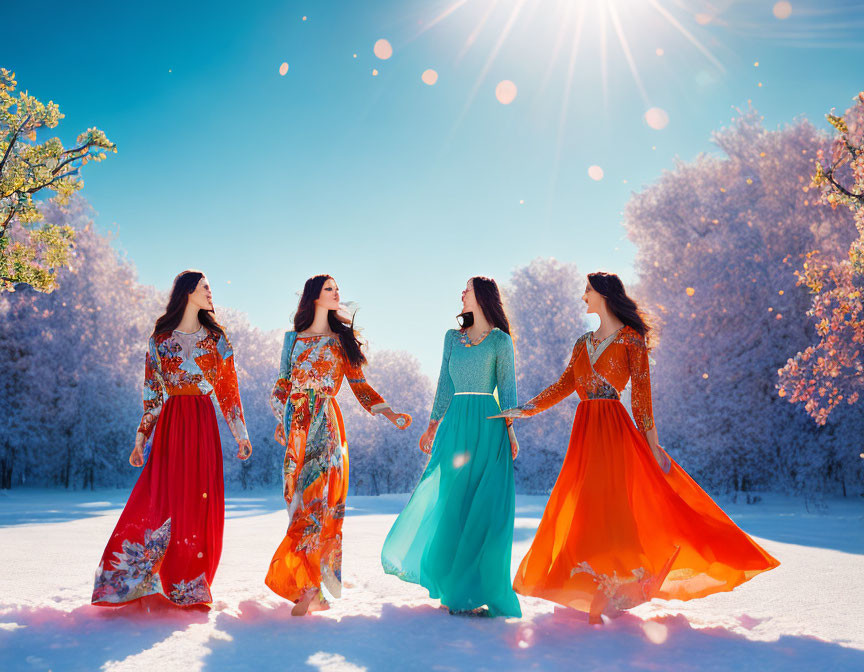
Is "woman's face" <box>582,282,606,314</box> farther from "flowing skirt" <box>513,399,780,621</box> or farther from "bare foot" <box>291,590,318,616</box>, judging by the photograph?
"bare foot" <box>291,590,318,616</box>

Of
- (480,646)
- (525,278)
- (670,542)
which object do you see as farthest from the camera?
(525,278)

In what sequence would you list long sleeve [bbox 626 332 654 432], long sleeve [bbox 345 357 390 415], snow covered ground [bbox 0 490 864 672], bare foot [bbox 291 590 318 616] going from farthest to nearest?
long sleeve [bbox 345 357 390 415], long sleeve [bbox 626 332 654 432], bare foot [bbox 291 590 318 616], snow covered ground [bbox 0 490 864 672]

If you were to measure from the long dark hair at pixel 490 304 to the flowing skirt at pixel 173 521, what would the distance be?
2270mm

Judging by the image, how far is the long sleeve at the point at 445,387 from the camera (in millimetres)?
5102

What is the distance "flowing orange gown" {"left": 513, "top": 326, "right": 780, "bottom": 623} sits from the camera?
13.4ft

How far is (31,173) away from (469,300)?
6.45 m

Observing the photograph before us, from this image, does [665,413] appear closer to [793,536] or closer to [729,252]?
[729,252]

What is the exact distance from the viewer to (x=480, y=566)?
4422mm

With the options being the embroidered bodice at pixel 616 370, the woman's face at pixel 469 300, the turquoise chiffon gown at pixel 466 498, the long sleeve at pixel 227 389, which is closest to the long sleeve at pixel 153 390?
the long sleeve at pixel 227 389

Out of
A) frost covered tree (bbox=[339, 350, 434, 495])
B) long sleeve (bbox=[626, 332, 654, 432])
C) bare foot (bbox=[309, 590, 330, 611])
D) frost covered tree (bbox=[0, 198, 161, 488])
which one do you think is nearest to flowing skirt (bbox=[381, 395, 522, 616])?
bare foot (bbox=[309, 590, 330, 611])

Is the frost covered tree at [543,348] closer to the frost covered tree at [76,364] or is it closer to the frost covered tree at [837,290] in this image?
the frost covered tree at [837,290]

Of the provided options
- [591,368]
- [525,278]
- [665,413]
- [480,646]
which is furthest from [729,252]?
[480,646]

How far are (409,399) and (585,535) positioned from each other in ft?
85.5

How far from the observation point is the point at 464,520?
4625 mm
